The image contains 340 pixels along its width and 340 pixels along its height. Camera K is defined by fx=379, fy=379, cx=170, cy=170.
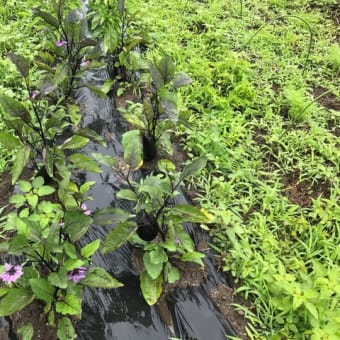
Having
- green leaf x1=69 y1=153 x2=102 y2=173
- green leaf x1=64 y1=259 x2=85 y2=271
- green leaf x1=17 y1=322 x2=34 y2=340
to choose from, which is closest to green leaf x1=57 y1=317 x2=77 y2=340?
green leaf x1=17 y1=322 x2=34 y2=340

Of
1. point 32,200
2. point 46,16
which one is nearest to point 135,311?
point 32,200

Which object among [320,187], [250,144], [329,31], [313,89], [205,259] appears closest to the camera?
[205,259]

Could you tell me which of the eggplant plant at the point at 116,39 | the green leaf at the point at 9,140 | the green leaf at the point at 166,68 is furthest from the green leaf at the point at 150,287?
the eggplant plant at the point at 116,39

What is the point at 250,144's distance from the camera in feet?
9.46

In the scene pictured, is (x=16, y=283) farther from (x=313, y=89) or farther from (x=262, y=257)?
(x=313, y=89)

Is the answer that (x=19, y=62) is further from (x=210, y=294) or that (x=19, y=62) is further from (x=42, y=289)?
(x=210, y=294)

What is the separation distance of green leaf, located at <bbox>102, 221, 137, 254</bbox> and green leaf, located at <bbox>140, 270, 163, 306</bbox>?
8.4 inches

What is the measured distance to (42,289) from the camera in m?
1.53

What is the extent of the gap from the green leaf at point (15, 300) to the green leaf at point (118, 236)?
0.38 metres

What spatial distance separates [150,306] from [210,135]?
1.34 meters

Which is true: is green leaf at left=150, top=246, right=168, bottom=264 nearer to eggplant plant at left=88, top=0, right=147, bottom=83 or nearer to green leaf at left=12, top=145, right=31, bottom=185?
green leaf at left=12, top=145, right=31, bottom=185

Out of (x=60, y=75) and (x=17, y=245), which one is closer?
(x=17, y=245)

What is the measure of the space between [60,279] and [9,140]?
0.88m

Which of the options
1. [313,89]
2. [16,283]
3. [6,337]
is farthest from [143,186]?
[313,89]
